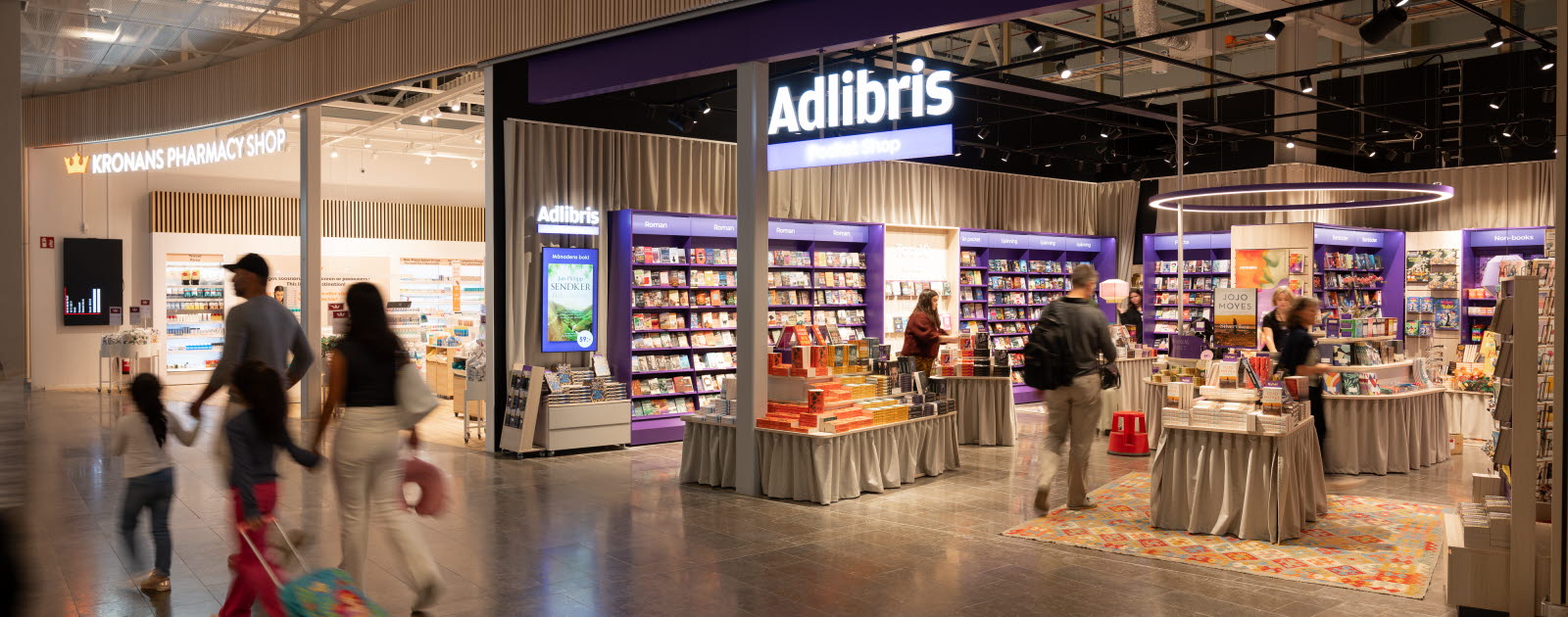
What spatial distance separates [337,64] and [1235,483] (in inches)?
395

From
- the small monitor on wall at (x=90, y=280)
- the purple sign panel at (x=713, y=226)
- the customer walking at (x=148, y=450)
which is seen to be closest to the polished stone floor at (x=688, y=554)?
the customer walking at (x=148, y=450)

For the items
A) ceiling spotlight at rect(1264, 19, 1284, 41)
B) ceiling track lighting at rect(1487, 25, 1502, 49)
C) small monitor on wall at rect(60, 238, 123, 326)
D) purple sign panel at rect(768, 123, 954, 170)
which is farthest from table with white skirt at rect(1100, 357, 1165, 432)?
small monitor on wall at rect(60, 238, 123, 326)

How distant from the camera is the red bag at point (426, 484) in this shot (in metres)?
4.25

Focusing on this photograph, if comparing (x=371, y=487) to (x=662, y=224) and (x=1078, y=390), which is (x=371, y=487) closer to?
(x=1078, y=390)

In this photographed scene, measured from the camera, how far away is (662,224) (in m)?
10.7

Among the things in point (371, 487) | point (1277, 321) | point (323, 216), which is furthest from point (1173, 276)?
point (323, 216)

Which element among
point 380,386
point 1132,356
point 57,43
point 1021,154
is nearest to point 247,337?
point 380,386

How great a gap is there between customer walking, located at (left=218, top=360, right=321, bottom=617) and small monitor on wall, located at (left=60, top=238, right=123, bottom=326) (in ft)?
47.0

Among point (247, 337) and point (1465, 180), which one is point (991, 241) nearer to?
point (1465, 180)

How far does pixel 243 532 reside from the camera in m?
3.96

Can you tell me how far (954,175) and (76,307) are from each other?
1332 cm

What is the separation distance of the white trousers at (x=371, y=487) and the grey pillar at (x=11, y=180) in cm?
211

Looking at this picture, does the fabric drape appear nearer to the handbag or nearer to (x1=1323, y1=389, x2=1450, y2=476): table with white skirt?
(x1=1323, y1=389, x2=1450, y2=476): table with white skirt

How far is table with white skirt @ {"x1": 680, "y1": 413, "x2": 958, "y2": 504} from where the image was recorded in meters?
7.32
